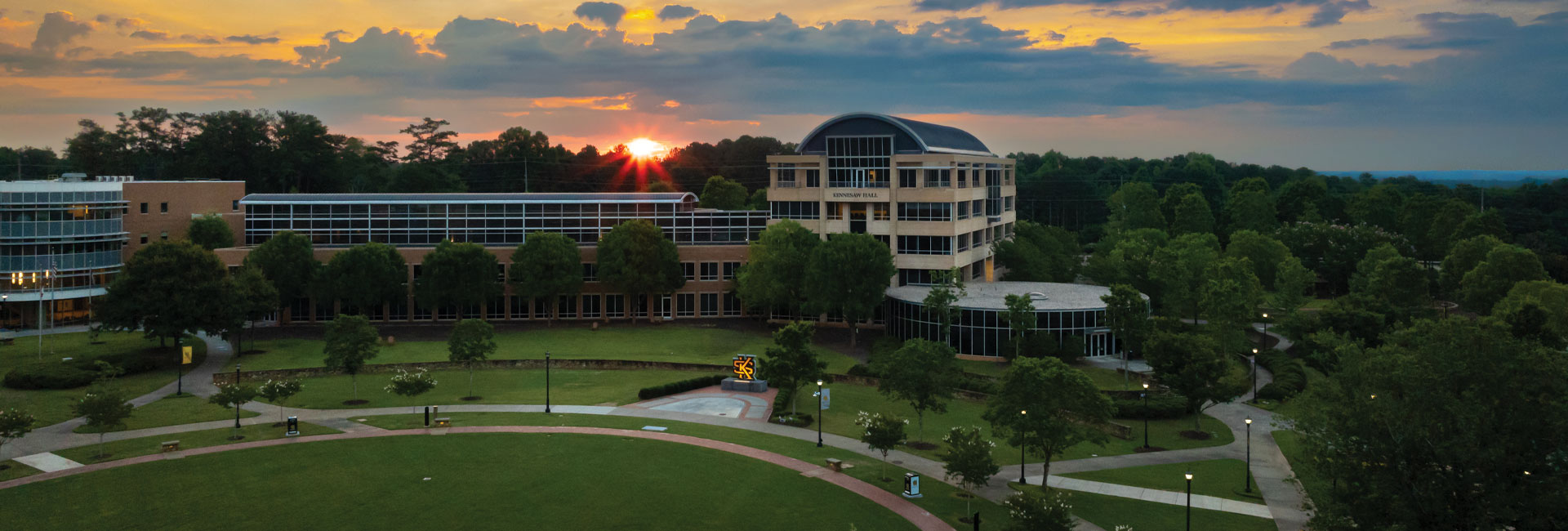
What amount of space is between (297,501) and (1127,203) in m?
115

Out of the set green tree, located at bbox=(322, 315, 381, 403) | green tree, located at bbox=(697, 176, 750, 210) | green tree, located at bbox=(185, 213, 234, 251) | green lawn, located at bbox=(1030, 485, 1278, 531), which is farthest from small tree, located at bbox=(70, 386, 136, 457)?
green tree, located at bbox=(697, 176, 750, 210)

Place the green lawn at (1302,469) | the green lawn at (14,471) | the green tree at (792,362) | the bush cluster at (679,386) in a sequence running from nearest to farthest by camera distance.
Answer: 1. the green lawn at (1302,469)
2. the green lawn at (14,471)
3. the green tree at (792,362)
4. the bush cluster at (679,386)

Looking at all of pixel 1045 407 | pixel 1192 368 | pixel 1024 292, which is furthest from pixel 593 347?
pixel 1192 368

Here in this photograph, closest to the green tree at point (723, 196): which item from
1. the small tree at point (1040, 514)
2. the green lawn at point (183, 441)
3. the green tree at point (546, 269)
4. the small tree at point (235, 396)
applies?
the green tree at point (546, 269)

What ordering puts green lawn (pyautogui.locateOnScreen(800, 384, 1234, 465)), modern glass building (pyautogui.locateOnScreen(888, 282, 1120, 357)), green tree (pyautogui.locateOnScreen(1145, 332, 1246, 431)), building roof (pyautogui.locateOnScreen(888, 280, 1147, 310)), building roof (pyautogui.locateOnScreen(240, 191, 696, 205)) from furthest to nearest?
1. building roof (pyautogui.locateOnScreen(240, 191, 696, 205))
2. building roof (pyautogui.locateOnScreen(888, 280, 1147, 310))
3. modern glass building (pyautogui.locateOnScreen(888, 282, 1120, 357))
4. green tree (pyautogui.locateOnScreen(1145, 332, 1246, 431))
5. green lawn (pyautogui.locateOnScreen(800, 384, 1234, 465))

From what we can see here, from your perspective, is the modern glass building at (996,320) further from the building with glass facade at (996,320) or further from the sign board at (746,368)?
the sign board at (746,368)

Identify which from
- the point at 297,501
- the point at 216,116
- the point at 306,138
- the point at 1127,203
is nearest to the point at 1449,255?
the point at 1127,203

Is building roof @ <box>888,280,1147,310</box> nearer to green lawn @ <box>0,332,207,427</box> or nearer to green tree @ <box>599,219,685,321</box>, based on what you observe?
green tree @ <box>599,219,685,321</box>

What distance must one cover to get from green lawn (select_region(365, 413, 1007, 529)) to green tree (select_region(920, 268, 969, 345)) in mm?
24667

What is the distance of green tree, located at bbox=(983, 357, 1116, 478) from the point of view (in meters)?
45.7

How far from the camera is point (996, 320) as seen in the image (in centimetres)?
7681

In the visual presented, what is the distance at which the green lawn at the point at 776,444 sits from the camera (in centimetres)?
4303

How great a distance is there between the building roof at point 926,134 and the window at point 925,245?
7945 millimetres

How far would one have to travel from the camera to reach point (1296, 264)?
302 ft
